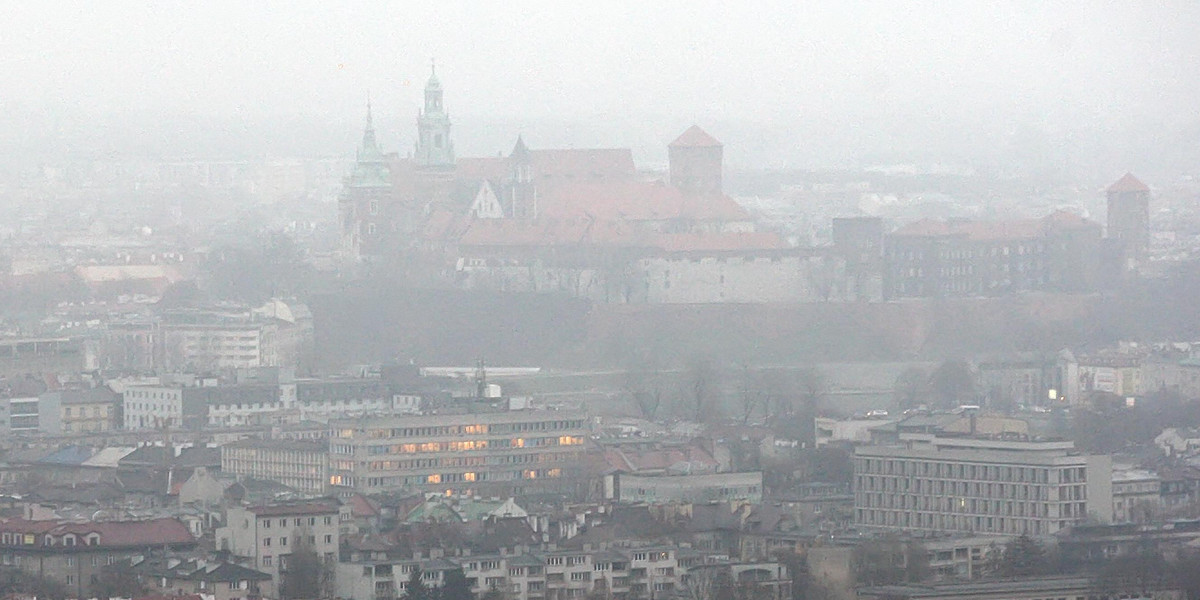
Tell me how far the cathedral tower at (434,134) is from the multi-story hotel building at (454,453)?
40632 mm

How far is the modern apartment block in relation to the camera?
49.8 m

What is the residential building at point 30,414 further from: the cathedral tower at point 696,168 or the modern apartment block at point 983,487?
the cathedral tower at point 696,168

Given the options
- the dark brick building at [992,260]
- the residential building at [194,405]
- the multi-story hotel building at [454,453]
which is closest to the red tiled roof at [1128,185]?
the dark brick building at [992,260]

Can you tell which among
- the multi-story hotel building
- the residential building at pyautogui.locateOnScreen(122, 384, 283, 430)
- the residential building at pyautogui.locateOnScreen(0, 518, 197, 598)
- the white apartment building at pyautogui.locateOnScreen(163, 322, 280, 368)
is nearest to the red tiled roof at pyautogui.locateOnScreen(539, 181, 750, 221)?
the white apartment building at pyautogui.locateOnScreen(163, 322, 280, 368)

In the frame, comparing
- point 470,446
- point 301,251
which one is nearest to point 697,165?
point 301,251

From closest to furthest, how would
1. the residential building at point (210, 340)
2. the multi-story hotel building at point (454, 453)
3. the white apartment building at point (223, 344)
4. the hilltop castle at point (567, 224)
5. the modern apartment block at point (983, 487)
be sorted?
the modern apartment block at point (983, 487) < the multi-story hotel building at point (454, 453) < the residential building at point (210, 340) < the white apartment building at point (223, 344) < the hilltop castle at point (567, 224)

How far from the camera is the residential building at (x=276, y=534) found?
43219 millimetres

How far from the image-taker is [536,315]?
85.2 meters

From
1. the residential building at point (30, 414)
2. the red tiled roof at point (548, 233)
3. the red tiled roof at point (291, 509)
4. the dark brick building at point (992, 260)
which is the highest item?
the red tiled roof at point (548, 233)

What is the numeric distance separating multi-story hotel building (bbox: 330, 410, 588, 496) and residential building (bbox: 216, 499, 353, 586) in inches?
397

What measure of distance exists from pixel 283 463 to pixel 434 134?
42.4 metres

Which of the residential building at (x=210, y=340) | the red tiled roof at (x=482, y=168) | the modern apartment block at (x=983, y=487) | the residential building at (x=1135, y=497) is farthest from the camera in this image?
the red tiled roof at (x=482, y=168)

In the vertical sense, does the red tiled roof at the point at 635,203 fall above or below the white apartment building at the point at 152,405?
above

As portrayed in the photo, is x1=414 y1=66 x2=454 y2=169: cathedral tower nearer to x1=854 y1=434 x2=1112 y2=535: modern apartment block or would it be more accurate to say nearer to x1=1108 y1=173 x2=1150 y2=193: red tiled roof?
x1=1108 y1=173 x2=1150 y2=193: red tiled roof
